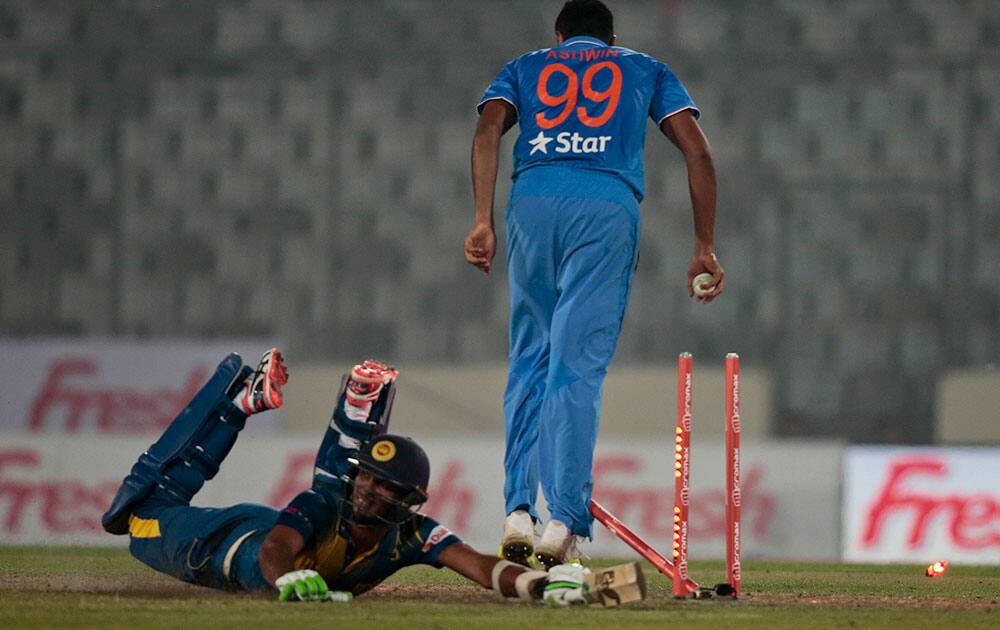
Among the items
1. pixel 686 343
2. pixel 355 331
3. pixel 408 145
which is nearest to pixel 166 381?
pixel 355 331

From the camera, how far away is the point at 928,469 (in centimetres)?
991

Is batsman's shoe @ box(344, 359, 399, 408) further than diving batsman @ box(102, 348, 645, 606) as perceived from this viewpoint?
Yes

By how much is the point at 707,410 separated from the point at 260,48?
14.9 feet

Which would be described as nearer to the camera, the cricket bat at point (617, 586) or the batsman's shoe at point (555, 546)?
the cricket bat at point (617, 586)

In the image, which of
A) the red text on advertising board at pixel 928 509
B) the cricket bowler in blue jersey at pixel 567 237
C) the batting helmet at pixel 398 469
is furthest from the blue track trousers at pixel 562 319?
the red text on advertising board at pixel 928 509

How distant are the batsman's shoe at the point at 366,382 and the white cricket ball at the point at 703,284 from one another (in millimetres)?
911

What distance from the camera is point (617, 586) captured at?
4.26 meters

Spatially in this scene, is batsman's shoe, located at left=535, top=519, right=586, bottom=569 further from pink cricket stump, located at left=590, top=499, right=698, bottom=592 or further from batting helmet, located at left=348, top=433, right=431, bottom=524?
batting helmet, located at left=348, top=433, right=431, bottom=524

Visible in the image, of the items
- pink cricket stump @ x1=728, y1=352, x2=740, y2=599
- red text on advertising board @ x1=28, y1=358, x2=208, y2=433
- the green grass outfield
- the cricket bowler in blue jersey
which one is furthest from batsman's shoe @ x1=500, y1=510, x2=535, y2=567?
red text on advertising board @ x1=28, y1=358, x2=208, y2=433

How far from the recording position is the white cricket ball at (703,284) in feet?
15.6

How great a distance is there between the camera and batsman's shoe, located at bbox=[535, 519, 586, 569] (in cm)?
456

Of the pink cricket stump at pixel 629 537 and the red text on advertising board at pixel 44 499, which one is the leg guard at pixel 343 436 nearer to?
the pink cricket stump at pixel 629 537

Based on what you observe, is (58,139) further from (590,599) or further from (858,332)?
(590,599)

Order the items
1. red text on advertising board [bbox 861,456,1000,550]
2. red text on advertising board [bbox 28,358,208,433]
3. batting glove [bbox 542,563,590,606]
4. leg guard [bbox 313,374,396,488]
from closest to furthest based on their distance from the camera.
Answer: batting glove [bbox 542,563,590,606]
leg guard [bbox 313,374,396,488]
red text on advertising board [bbox 861,456,1000,550]
red text on advertising board [bbox 28,358,208,433]
